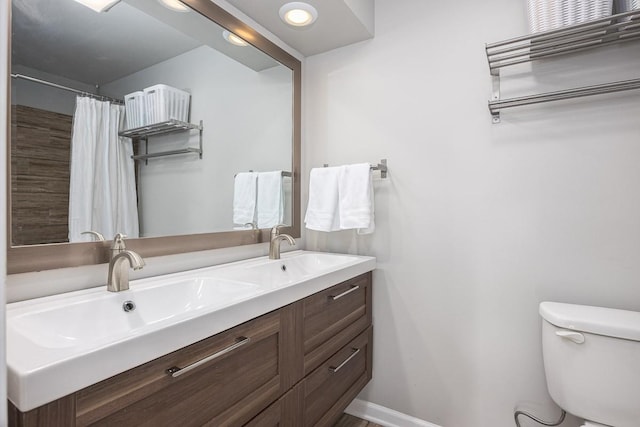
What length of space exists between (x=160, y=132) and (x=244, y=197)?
52cm

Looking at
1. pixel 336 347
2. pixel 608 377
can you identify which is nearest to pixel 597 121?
pixel 608 377

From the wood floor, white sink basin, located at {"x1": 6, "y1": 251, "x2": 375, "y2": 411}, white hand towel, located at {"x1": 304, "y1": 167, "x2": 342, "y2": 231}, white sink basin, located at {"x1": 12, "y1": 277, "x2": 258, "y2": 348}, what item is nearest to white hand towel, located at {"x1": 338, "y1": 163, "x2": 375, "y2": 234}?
white hand towel, located at {"x1": 304, "y1": 167, "x2": 342, "y2": 231}

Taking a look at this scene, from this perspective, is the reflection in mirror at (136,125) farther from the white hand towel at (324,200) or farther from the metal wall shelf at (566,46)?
the metal wall shelf at (566,46)

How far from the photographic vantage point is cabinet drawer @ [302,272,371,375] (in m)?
1.24

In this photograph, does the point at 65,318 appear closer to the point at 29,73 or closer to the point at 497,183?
the point at 29,73

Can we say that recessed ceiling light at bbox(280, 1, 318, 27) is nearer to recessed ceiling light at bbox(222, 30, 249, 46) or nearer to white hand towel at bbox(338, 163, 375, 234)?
recessed ceiling light at bbox(222, 30, 249, 46)

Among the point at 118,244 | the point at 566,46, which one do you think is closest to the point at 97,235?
the point at 118,244

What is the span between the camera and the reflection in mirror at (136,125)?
0.99 meters

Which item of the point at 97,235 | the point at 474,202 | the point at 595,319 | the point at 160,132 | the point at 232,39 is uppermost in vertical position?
the point at 232,39

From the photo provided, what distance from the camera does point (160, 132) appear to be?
136 cm

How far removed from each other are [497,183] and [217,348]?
136 centimetres

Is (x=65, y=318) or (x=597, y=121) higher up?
(x=597, y=121)

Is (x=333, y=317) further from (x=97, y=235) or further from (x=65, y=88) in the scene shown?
(x=65, y=88)

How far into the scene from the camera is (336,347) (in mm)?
1410
